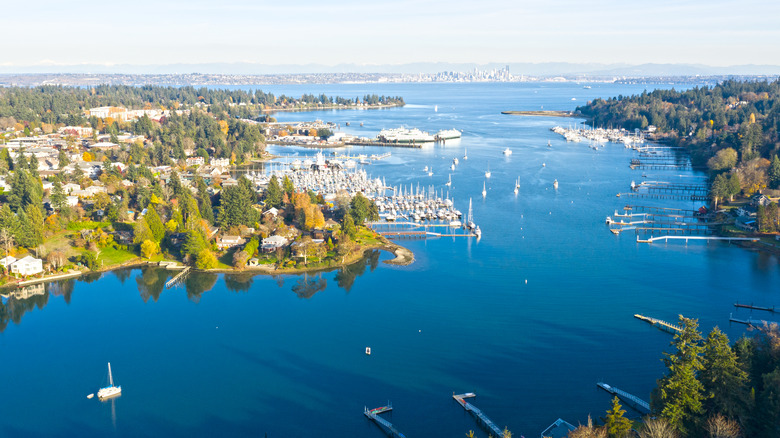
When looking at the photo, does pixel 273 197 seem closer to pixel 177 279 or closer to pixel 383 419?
pixel 177 279

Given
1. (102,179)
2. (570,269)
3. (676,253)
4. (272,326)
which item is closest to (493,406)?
(272,326)

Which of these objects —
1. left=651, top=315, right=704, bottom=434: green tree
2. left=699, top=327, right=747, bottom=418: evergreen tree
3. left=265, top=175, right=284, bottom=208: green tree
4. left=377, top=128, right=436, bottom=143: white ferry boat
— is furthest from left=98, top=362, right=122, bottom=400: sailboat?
left=377, top=128, right=436, bottom=143: white ferry boat

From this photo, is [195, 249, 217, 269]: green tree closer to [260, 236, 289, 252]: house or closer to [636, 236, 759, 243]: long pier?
[260, 236, 289, 252]: house

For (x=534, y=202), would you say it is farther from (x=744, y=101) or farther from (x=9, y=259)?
(x=744, y=101)

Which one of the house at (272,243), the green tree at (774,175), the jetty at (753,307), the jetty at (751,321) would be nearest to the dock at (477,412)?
the jetty at (751,321)

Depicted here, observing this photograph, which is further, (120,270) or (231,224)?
(231,224)

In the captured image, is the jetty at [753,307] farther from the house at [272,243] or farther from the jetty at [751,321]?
the house at [272,243]
